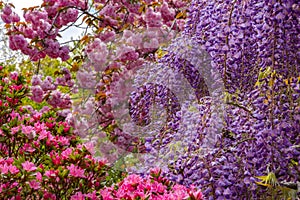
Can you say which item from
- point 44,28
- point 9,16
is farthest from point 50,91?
point 9,16

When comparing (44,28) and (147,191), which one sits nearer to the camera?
(147,191)

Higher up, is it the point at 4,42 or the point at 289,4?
the point at 4,42

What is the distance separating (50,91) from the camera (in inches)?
193

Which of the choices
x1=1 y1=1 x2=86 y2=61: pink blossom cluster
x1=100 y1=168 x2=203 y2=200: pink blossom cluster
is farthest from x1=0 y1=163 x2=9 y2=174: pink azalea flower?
x1=1 y1=1 x2=86 y2=61: pink blossom cluster

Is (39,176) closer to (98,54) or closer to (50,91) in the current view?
(98,54)

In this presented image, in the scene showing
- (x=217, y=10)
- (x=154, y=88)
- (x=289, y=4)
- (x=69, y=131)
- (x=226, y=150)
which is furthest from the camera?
(x=154, y=88)

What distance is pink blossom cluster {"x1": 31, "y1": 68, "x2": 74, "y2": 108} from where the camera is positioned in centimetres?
472

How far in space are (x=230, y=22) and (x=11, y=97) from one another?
5.54 ft

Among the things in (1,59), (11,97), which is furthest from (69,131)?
(1,59)

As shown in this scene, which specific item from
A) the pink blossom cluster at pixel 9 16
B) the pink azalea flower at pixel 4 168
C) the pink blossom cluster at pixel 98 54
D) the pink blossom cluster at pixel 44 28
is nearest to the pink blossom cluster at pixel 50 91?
the pink blossom cluster at pixel 44 28

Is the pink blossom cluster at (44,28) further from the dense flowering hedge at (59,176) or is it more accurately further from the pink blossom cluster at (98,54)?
the dense flowering hedge at (59,176)

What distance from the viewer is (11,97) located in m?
3.64

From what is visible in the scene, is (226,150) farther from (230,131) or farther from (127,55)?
(127,55)

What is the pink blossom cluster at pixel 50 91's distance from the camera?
15.5 feet
